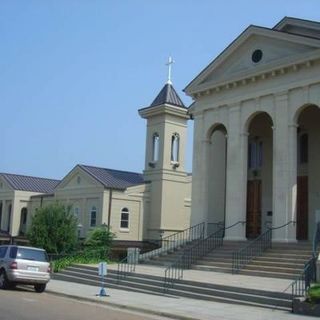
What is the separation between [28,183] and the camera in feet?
190

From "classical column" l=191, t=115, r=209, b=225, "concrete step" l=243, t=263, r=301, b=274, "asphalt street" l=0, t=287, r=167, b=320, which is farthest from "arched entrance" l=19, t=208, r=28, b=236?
"asphalt street" l=0, t=287, r=167, b=320

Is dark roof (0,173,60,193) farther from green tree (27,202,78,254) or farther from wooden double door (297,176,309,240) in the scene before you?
wooden double door (297,176,309,240)

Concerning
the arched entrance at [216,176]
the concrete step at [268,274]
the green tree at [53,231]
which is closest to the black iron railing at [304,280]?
the concrete step at [268,274]

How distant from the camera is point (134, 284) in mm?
21969

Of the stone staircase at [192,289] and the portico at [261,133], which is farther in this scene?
the portico at [261,133]

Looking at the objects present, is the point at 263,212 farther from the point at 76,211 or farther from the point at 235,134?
the point at 76,211

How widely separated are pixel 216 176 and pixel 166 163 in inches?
463

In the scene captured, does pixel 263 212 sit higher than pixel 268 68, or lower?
lower

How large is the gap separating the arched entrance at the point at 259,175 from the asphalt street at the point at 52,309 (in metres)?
13.5

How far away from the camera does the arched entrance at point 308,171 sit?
27516 millimetres

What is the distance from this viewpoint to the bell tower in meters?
43.0

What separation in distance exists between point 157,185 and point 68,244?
1135 centimetres

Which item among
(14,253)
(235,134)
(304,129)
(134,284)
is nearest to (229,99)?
(235,134)

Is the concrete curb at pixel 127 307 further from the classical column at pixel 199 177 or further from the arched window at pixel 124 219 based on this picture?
the arched window at pixel 124 219
